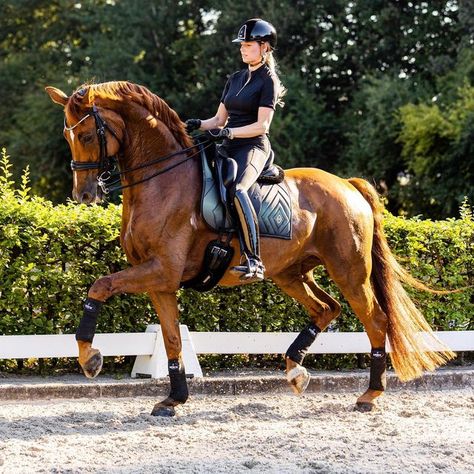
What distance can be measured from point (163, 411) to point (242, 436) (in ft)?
3.22

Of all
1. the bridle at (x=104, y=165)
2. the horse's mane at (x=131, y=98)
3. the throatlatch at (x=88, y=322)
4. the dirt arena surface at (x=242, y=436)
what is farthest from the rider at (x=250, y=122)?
the dirt arena surface at (x=242, y=436)

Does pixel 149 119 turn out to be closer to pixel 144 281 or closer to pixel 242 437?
pixel 144 281

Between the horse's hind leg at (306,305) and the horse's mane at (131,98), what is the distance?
1709 millimetres

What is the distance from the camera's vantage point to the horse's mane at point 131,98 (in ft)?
22.5

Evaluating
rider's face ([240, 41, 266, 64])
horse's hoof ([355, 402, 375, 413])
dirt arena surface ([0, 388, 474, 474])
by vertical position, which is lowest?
dirt arena surface ([0, 388, 474, 474])

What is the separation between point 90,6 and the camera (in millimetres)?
35562

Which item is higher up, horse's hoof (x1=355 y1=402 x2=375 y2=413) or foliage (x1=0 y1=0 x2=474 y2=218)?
foliage (x1=0 y1=0 x2=474 y2=218)

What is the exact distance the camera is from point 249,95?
23.9 feet

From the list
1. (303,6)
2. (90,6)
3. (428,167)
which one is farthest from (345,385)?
(90,6)

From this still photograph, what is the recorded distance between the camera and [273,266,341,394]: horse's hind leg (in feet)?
26.5

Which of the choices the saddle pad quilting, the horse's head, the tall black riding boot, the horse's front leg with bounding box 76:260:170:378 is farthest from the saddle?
the horse's head

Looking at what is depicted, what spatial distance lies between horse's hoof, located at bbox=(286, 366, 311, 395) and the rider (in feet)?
3.84

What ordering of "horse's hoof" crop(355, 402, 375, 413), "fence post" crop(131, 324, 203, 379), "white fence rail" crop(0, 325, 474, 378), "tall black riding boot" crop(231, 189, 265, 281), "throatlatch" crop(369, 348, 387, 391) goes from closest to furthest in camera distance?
"tall black riding boot" crop(231, 189, 265, 281)
"horse's hoof" crop(355, 402, 375, 413)
"throatlatch" crop(369, 348, 387, 391)
"white fence rail" crop(0, 325, 474, 378)
"fence post" crop(131, 324, 203, 379)

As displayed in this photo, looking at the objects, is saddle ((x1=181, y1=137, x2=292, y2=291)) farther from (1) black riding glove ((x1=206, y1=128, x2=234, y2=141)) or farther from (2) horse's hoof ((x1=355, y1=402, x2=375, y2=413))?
(2) horse's hoof ((x1=355, y1=402, x2=375, y2=413))
